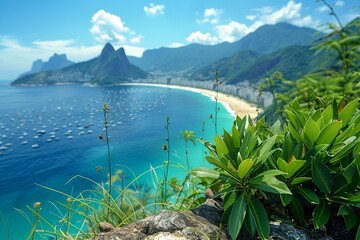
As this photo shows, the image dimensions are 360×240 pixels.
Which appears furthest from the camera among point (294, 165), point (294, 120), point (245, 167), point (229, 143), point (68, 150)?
point (68, 150)

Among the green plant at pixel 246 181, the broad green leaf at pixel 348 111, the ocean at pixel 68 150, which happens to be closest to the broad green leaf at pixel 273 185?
the green plant at pixel 246 181

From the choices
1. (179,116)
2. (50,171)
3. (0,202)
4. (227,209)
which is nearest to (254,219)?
(227,209)

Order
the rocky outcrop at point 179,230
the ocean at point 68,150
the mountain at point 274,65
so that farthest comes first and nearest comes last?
the mountain at point 274,65 → the ocean at point 68,150 → the rocky outcrop at point 179,230

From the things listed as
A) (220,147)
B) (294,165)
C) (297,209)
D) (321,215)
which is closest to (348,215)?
(321,215)

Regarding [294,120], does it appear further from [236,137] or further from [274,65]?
[274,65]

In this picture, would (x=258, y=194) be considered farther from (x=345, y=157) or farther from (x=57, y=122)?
(x=57, y=122)

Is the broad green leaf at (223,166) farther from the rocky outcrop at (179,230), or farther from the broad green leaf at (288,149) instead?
the broad green leaf at (288,149)

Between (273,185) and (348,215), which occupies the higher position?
(273,185)
